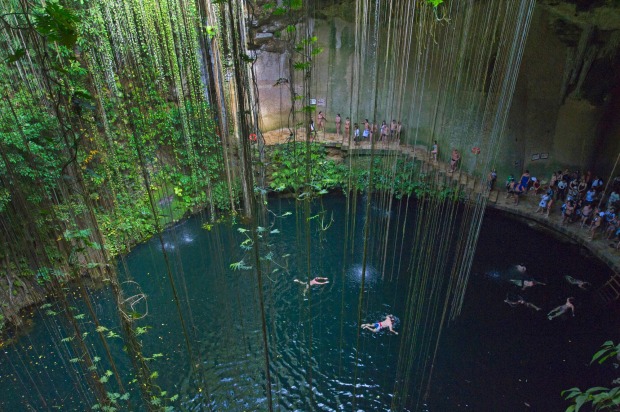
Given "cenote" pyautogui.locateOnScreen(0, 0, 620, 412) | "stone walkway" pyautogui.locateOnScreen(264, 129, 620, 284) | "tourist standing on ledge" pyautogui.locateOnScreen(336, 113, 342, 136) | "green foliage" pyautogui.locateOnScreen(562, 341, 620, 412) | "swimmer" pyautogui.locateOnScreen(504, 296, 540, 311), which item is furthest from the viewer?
"tourist standing on ledge" pyautogui.locateOnScreen(336, 113, 342, 136)

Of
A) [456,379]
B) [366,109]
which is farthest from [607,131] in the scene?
[456,379]

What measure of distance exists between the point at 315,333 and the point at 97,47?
6986 mm

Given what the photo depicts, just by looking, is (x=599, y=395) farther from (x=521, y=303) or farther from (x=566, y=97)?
(x=566, y=97)

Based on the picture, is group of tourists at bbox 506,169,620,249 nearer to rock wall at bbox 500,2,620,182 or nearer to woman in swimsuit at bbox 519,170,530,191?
woman in swimsuit at bbox 519,170,530,191

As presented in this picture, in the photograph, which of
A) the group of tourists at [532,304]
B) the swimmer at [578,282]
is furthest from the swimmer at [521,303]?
the swimmer at [578,282]

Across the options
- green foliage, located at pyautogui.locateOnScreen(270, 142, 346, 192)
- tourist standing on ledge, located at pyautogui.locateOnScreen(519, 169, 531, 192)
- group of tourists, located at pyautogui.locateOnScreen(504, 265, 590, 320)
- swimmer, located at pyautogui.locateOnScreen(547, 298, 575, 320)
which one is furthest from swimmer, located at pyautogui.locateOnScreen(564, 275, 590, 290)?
green foliage, located at pyautogui.locateOnScreen(270, 142, 346, 192)

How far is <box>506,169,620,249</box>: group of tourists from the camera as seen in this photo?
24.3 ft

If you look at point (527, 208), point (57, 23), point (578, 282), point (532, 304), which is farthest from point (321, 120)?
point (57, 23)

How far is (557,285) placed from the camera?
6.95 m

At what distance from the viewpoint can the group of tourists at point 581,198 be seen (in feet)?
24.3

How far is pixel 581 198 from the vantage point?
841 cm

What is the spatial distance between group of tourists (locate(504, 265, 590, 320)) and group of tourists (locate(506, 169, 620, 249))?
3.77ft

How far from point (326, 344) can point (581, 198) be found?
22.8 feet

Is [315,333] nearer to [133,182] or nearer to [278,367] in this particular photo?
[278,367]
